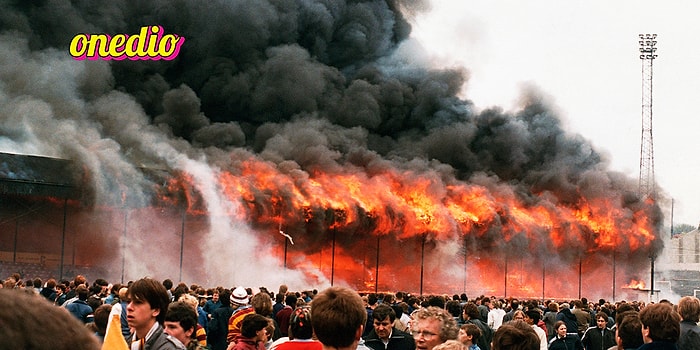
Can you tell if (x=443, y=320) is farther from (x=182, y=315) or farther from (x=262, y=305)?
(x=262, y=305)

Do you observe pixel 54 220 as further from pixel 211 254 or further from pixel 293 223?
pixel 293 223

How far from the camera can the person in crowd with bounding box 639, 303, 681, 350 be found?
723 centimetres

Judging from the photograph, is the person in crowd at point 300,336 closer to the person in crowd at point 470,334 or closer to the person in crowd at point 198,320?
the person in crowd at point 198,320

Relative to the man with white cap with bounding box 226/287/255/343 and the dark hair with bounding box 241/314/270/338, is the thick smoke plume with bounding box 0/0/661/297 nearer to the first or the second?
the man with white cap with bounding box 226/287/255/343

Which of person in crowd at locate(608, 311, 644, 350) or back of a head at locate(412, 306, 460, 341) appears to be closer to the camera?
back of a head at locate(412, 306, 460, 341)

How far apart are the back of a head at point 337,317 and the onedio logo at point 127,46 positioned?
1993 inches

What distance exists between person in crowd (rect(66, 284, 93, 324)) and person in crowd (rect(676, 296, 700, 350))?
7.40 meters

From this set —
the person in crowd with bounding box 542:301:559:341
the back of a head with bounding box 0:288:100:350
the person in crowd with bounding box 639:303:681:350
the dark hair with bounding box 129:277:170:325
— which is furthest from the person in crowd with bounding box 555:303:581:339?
the back of a head with bounding box 0:288:100:350

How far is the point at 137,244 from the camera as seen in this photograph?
1816 inches

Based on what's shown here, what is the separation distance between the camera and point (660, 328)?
725 centimetres

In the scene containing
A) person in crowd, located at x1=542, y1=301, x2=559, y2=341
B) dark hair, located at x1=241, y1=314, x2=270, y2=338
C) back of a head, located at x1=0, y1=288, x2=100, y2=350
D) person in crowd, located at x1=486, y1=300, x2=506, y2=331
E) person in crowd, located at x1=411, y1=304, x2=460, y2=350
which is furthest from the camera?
person in crowd, located at x1=486, y1=300, x2=506, y2=331

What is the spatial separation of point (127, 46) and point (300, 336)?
49.2 meters

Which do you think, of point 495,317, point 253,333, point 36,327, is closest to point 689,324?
point 253,333

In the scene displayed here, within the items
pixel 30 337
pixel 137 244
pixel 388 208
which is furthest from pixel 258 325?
pixel 388 208
